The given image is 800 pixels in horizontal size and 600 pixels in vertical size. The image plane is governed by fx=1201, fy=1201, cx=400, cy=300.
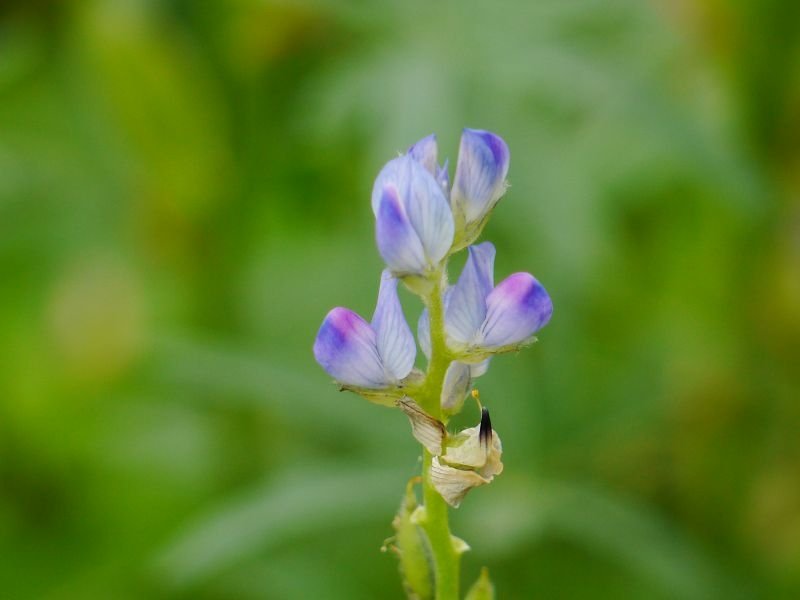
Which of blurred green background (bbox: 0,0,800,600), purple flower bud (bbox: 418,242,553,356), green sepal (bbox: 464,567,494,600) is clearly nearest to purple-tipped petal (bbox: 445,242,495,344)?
purple flower bud (bbox: 418,242,553,356)

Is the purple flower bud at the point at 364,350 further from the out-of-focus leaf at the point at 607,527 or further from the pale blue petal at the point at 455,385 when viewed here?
the out-of-focus leaf at the point at 607,527

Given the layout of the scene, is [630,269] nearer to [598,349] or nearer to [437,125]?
[598,349]

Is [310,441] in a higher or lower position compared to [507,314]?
lower

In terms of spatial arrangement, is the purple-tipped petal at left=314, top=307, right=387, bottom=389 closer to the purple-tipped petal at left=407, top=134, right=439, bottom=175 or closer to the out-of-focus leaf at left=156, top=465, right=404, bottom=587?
the purple-tipped petal at left=407, top=134, right=439, bottom=175

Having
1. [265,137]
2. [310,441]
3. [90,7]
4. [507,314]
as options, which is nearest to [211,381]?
[310,441]

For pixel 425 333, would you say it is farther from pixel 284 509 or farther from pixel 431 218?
pixel 284 509

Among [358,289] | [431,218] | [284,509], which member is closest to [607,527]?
[284,509]
